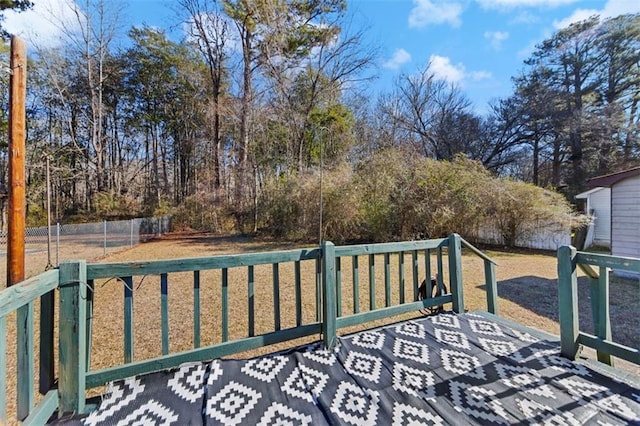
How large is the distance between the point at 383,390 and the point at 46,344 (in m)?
1.95

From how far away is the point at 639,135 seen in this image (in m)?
12.8

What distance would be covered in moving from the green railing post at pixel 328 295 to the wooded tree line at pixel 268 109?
8.72 meters

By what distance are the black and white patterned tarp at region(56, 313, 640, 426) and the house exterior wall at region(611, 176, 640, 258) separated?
5.10 meters

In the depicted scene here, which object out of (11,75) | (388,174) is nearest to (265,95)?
(388,174)

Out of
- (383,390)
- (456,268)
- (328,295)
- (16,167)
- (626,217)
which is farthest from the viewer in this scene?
(626,217)

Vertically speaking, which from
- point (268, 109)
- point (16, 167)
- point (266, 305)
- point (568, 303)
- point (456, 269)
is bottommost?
point (266, 305)

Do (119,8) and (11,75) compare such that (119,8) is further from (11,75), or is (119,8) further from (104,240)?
(11,75)

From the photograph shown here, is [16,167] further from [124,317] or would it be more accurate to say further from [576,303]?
[576,303]

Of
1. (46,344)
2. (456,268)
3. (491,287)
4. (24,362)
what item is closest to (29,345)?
(24,362)

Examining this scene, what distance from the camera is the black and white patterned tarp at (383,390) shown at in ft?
5.01

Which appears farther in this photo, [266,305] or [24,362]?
[266,305]

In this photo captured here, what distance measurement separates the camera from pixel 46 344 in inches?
60.6

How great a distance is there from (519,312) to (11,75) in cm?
663

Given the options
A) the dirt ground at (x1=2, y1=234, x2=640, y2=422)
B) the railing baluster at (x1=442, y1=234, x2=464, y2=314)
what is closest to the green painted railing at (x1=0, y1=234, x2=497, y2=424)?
the railing baluster at (x1=442, y1=234, x2=464, y2=314)
